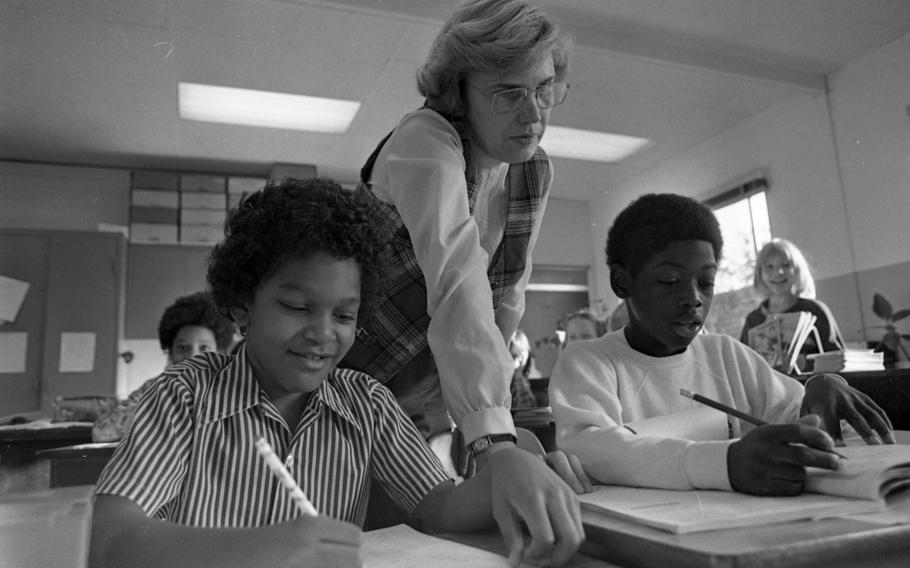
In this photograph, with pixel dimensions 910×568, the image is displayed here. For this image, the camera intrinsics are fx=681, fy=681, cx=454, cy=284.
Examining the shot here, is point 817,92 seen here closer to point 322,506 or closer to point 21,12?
point 322,506

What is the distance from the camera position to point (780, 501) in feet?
1.72

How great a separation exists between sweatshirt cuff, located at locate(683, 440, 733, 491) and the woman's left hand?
1.06ft

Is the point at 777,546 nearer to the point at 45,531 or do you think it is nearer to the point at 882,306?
the point at 45,531

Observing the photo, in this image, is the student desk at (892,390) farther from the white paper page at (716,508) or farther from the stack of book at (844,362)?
the white paper page at (716,508)

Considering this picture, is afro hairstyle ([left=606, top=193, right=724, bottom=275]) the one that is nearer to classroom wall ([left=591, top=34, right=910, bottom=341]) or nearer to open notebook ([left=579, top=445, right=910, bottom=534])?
open notebook ([left=579, top=445, right=910, bottom=534])

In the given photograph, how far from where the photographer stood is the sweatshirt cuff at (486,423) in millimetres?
760

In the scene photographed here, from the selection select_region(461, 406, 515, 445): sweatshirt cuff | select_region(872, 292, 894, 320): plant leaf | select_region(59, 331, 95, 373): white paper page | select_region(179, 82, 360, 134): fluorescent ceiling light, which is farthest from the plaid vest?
select_region(59, 331, 95, 373): white paper page

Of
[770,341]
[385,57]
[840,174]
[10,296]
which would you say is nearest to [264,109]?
[385,57]

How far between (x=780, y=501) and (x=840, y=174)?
332 cm

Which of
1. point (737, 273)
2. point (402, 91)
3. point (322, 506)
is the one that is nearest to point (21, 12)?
point (402, 91)

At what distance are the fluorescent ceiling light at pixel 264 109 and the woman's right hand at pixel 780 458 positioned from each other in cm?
360

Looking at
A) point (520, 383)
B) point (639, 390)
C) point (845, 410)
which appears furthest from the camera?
point (520, 383)

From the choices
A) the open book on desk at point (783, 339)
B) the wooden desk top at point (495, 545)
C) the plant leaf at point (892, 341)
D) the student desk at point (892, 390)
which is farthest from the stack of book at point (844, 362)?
the wooden desk top at point (495, 545)

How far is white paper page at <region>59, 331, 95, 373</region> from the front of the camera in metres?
4.20
